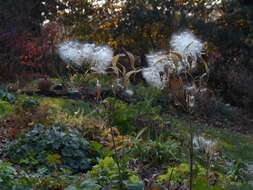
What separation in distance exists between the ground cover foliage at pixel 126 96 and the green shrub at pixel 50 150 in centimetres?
1

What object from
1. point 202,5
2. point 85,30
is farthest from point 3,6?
point 202,5

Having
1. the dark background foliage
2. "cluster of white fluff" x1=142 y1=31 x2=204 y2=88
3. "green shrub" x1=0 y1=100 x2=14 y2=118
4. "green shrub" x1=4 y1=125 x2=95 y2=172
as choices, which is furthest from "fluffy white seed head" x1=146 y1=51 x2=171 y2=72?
the dark background foliage

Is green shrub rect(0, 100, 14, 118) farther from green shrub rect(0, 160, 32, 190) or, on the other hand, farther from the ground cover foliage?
green shrub rect(0, 160, 32, 190)

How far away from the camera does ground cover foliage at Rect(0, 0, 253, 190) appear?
10.8 ft

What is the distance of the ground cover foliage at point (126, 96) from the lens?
3.29 m

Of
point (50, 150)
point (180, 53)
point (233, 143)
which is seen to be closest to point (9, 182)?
point (50, 150)

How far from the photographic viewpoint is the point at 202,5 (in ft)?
58.2

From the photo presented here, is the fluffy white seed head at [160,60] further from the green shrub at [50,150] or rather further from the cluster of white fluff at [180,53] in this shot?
the green shrub at [50,150]

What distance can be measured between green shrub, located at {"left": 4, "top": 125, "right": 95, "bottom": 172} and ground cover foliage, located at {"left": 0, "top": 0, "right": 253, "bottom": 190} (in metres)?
0.01

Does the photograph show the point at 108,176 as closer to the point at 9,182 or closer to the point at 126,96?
the point at 9,182

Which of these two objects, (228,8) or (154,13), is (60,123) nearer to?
(154,13)

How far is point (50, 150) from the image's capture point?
4.67m

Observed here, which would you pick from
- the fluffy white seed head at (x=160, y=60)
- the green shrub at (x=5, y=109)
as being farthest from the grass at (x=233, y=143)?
the green shrub at (x=5, y=109)

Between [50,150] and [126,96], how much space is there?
653 centimetres
